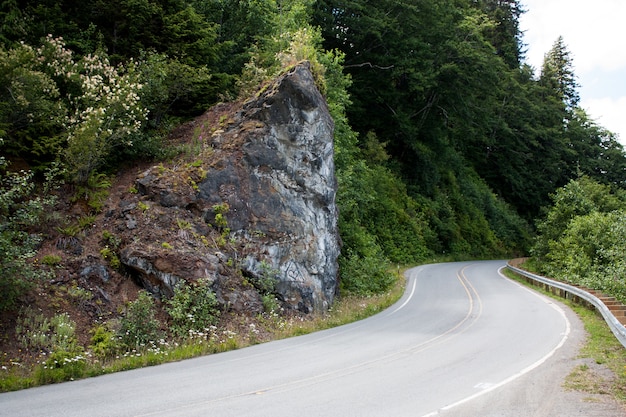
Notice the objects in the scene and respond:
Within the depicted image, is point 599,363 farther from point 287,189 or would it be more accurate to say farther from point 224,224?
point 287,189

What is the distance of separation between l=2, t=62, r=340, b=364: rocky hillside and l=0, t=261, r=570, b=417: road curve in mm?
2350

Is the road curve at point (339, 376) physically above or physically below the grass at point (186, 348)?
above

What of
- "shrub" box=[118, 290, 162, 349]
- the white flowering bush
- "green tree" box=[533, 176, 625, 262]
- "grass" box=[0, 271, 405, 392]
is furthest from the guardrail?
the white flowering bush

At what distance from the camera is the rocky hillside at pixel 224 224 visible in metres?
11.5

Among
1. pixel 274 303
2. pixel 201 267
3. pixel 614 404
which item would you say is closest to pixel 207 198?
pixel 201 267

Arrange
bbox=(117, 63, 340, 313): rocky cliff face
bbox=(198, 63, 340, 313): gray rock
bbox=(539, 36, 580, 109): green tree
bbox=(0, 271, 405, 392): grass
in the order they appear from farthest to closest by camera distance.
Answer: bbox=(539, 36, 580, 109): green tree → bbox=(198, 63, 340, 313): gray rock → bbox=(117, 63, 340, 313): rocky cliff face → bbox=(0, 271, 405, 392): grass

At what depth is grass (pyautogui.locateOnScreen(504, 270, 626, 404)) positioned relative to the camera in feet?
24.8

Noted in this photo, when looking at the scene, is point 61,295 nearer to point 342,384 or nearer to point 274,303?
point 274,303

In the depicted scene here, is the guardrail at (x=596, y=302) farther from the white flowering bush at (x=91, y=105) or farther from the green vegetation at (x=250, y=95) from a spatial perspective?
the white flowering bush at (x=91, y=105)

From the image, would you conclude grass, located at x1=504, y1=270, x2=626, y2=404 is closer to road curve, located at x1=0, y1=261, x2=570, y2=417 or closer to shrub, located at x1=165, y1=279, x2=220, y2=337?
road curve, located at x1=0, y1=261, x2=570, y2=417

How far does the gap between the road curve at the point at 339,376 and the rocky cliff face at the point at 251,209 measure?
246 cm

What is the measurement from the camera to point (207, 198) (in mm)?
14352

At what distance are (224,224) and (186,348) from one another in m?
4.61

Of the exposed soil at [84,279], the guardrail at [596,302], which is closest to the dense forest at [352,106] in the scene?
the exposed soil at [84,279]
